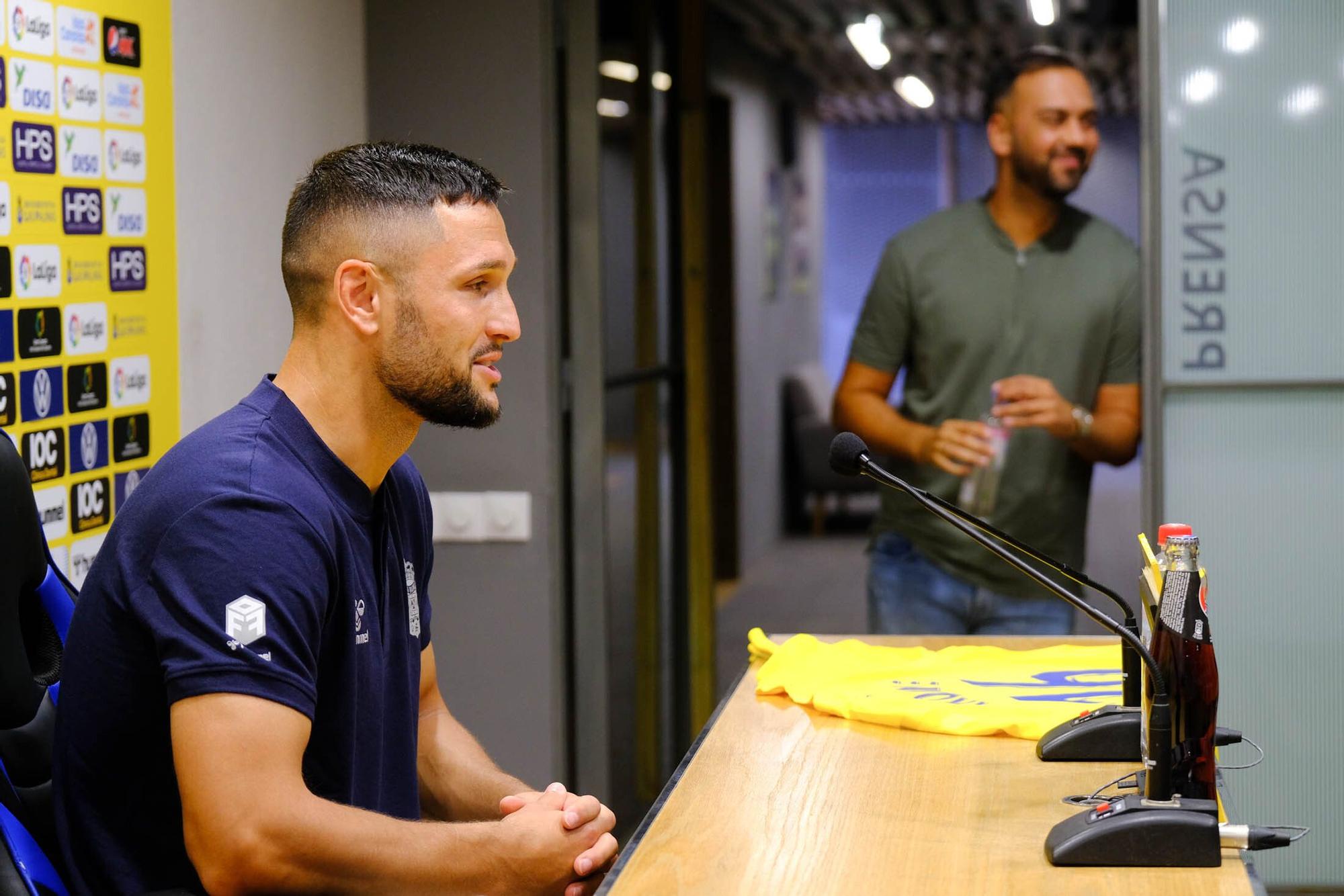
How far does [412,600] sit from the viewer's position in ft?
6.03

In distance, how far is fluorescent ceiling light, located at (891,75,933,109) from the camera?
33.6ft

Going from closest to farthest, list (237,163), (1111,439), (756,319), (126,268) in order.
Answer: (126,268)
(237,163)
(1111,439)
(756,319)

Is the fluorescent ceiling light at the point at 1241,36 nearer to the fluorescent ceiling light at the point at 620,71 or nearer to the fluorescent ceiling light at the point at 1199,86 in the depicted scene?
the fluorescent ceiling light at the point at 1199,86

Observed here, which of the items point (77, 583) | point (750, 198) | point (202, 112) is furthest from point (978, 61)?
point (77, 583)

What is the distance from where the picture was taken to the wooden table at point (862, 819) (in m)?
Answer: 1.33

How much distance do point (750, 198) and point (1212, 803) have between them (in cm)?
717

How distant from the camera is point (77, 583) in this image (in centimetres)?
221

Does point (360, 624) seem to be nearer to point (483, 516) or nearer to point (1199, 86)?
point (483, 516)

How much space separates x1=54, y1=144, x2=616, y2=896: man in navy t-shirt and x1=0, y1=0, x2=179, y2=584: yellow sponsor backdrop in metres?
0.48

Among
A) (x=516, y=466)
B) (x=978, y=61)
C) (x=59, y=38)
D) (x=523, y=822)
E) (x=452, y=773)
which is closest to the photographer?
(x=523, y=822)

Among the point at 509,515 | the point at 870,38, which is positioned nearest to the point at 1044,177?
the point at 509,515

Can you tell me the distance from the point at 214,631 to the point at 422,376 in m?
0.41

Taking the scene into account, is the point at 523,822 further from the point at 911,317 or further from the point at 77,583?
the point at 911,317

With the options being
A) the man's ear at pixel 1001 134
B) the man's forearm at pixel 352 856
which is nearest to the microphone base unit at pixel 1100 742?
the man's forearm at pixel 352 856
